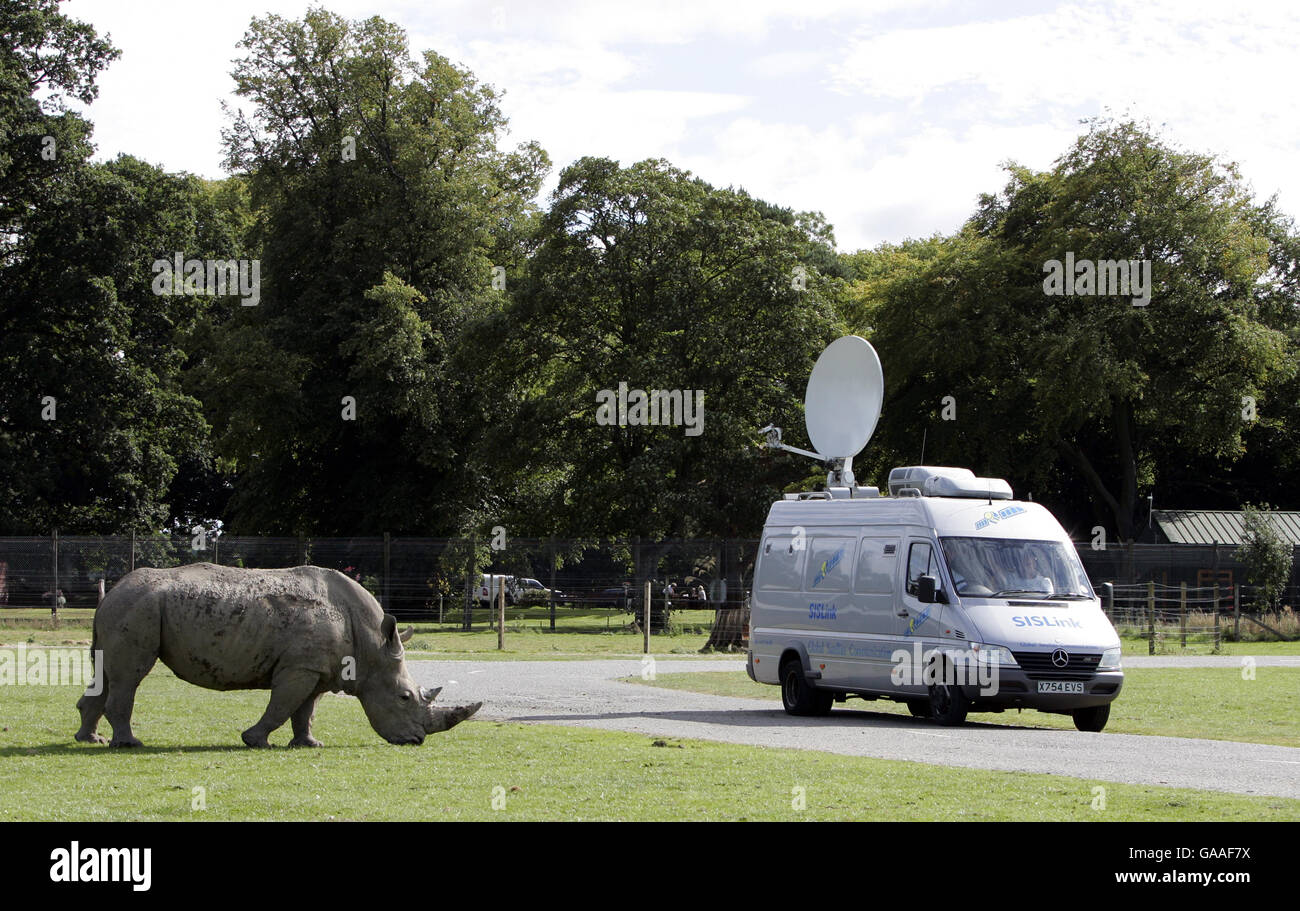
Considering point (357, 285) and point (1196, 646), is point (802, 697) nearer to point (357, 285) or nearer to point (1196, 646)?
point (1196, 646)

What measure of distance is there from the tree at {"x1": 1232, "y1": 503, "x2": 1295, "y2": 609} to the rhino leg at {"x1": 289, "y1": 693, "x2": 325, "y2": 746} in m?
39.2

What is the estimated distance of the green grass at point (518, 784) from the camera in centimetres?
977

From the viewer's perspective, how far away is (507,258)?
2260 inches

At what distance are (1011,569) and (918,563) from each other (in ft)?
3.57

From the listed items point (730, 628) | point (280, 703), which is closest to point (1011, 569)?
point (280, 703)

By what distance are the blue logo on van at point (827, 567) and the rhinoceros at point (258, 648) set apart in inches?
276
